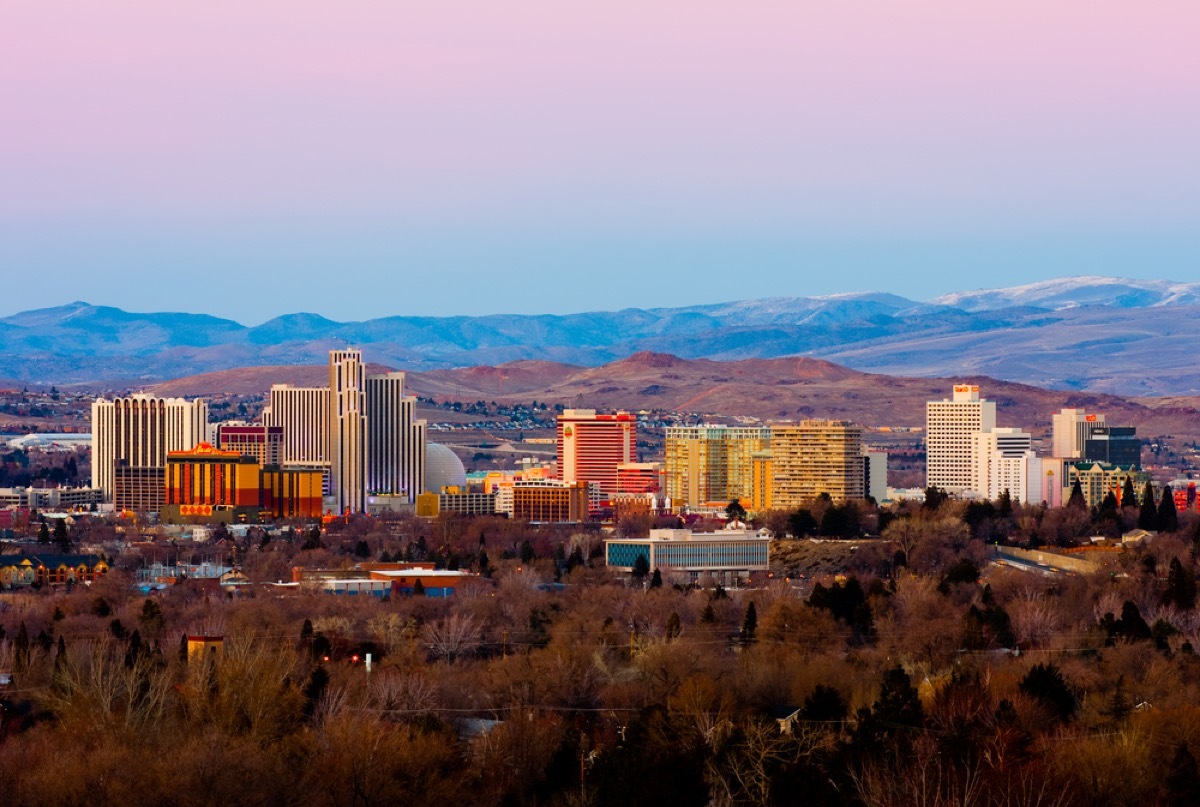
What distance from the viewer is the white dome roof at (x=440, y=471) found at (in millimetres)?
156875

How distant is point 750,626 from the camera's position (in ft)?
193

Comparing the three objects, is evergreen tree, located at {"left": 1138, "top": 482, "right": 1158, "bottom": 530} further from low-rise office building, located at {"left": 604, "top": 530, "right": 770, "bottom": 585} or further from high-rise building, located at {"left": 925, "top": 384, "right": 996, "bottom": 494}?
high-rise building, located at {"left": 925, "top": 384, "right": 996, "bottom": 494}

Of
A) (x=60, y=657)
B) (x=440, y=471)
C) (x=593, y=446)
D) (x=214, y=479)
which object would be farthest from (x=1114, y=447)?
(x=60, y=657)

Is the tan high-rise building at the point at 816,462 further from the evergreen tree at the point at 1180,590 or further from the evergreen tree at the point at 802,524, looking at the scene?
the evergreen tree at the point at 1180,590

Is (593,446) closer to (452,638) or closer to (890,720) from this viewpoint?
(452,638)

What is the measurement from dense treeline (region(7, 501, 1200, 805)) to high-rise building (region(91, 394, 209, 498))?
264ft

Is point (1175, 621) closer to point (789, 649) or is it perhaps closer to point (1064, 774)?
point (789, 649)

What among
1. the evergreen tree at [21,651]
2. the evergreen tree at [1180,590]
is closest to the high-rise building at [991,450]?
the evergreen tree at [1180,590]

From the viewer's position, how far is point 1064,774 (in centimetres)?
3644

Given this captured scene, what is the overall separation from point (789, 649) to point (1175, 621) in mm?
9013

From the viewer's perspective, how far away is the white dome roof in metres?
157

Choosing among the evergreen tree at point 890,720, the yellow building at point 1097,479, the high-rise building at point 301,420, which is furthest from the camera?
the high-rise building at point 301,420

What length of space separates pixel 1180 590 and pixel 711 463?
265 ft

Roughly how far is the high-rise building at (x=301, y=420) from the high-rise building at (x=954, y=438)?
35155 millimetres
